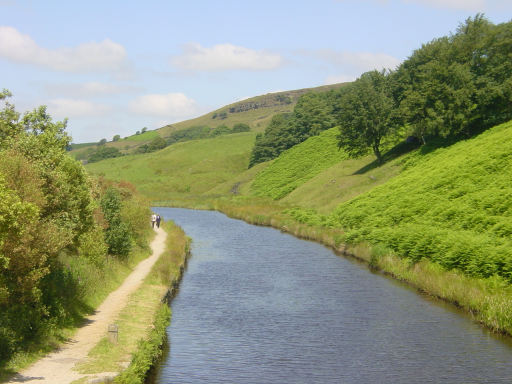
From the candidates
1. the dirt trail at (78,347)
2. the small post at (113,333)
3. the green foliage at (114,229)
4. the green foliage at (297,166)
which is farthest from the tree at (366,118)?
the small post at (113,333)

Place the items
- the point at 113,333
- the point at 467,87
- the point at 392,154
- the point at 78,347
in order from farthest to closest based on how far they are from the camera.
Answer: the point at 392,154 < the point at 467,87 < the point at 113,333 < the point at 78,347

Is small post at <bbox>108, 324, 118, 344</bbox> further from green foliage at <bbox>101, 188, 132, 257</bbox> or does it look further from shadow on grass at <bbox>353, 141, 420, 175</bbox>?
shadow on grass at <bbox>353, 141, 420, 175</bbox>

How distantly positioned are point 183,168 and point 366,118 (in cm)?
9690

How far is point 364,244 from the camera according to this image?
157ft

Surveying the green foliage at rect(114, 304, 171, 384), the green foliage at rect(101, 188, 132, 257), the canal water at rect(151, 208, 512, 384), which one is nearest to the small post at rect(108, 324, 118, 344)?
the green foliage at rect(114, 304, 171, 384)

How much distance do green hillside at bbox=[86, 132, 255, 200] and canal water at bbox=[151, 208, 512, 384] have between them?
9467 centimetres

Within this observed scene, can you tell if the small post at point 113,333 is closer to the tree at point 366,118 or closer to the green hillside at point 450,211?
the green hillside at point 450,211

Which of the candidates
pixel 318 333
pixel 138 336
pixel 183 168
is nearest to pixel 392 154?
pixel 318 333

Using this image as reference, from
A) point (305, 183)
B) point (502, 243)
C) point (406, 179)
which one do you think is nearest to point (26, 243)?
point (502, 243)

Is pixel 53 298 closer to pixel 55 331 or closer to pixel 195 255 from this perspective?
pixel 55 331

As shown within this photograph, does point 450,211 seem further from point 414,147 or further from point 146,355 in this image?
point 414,147

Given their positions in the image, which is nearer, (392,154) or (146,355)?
(146,355)

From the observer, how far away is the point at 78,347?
69.6 ft

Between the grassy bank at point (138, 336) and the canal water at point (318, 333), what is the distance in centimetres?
107
